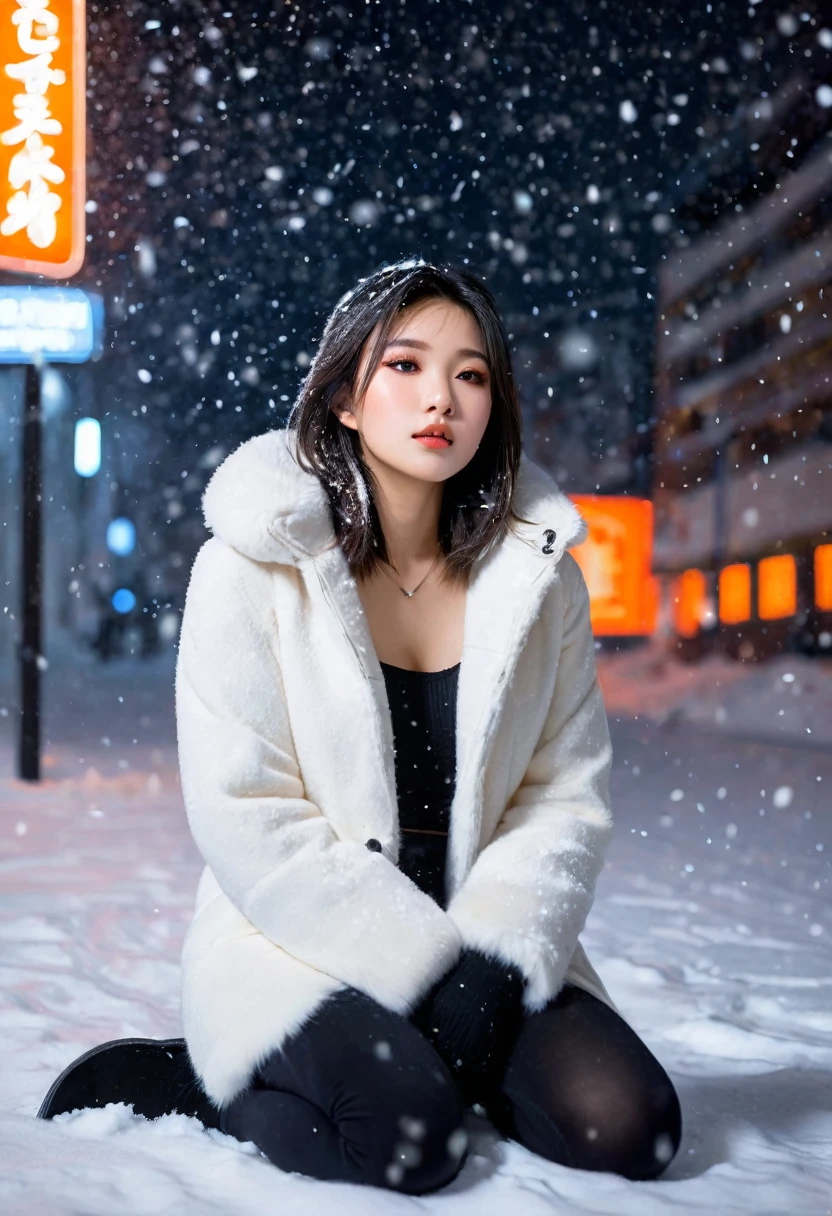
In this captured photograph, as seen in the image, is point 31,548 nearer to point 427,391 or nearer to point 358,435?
point 358,435

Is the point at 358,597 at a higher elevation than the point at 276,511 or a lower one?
lower

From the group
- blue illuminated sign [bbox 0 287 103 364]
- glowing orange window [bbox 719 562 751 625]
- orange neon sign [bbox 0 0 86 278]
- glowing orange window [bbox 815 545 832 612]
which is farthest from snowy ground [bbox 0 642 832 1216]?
glowing orange window [bbox 719 562 751 625]

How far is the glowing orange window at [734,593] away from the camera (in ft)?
54.2

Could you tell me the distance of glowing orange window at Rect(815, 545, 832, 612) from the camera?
14117 millimetres

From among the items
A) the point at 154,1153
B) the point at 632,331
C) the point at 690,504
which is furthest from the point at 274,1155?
the point at 632,331

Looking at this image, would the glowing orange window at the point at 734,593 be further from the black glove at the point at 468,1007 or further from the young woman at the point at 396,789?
the black glove at the point at 468,1007

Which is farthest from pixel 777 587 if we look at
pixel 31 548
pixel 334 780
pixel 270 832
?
pixel 270 832

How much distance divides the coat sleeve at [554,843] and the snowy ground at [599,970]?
316mm

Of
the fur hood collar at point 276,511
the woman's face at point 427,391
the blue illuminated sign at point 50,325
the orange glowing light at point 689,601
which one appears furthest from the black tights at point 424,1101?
the orange glowing light at point 689,601

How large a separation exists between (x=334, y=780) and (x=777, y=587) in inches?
586

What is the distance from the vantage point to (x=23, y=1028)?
2395 mm

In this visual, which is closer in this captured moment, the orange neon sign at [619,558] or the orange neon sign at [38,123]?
the orange neon sign at [38,123]

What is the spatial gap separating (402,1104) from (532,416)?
21009 millimetres

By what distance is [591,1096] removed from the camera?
1.56m
